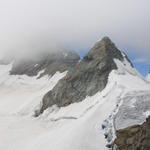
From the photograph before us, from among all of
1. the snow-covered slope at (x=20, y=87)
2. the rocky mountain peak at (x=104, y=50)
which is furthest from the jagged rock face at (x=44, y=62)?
the rocky mountain peak at (x=104, y=50)

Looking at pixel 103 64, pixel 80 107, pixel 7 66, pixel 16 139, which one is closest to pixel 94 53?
pixel 103 64

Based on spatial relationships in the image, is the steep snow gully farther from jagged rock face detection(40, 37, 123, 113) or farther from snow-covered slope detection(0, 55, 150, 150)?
jagged rock face detection(40, 37, 123, 113)

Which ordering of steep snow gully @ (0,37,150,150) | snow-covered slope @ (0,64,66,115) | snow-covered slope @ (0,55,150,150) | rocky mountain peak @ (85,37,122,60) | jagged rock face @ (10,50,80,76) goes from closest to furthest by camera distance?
steep snow gully @ (0,37,150,150), snow-covered slope @ (0,55,150,150), rocky mountain peak @ (85,37,122,60), snow-covered slope @ (0,64,66,115), jagged rock face @ (10,50,80,76)

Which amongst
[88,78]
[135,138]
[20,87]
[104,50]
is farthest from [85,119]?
[20,87]

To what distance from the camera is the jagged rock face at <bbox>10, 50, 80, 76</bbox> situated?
9056 cm

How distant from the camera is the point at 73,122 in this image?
32.3 metres

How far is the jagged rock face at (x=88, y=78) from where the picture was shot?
4234 centimetres

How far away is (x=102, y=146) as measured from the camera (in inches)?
931

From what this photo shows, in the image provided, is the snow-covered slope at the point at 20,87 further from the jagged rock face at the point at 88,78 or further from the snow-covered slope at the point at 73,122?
the snow-covered slope at the point at 73,122

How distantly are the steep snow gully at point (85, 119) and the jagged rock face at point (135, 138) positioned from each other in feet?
9.37

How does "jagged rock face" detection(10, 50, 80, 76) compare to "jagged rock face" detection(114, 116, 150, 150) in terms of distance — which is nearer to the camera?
"jagged rock face" detection(114, 116, 150, 150)

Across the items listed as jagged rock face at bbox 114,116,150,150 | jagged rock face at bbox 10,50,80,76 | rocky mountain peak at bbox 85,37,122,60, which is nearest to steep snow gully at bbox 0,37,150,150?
rocky mountain peak at bbox 85,37,122,60

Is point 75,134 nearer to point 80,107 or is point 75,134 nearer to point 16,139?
point 16,139

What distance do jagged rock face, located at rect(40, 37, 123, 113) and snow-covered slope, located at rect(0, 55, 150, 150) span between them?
1.35 m
